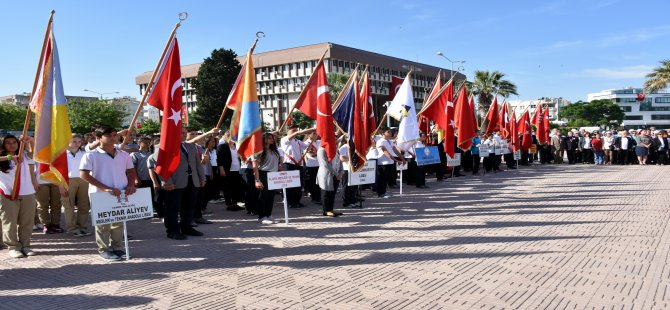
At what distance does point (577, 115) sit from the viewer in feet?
360

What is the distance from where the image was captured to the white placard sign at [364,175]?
11.2 metres

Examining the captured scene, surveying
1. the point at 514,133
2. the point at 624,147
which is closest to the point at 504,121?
the point at 514,133

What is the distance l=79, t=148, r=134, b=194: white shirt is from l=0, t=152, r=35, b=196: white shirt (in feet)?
3.83

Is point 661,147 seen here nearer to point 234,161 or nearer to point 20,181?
point 234,161

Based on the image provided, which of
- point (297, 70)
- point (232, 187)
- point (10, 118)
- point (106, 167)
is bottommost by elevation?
point (232, 187)

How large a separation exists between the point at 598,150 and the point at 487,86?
74.2 feet

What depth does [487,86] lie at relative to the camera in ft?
154

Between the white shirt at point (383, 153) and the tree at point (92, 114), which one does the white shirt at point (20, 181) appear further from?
the tree at point (92, 114)

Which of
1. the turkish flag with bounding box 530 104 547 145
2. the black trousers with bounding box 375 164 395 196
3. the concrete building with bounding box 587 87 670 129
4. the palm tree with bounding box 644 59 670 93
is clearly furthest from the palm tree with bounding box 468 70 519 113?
the concrete building with bounding box 587 87 670 129

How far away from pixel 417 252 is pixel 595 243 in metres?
2.74

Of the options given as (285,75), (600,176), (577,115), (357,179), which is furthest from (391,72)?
(357,179)

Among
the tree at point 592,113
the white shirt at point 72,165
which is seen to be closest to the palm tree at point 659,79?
the white shirt at point 72,165

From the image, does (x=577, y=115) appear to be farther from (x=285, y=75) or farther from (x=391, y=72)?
(x=285, y=75)

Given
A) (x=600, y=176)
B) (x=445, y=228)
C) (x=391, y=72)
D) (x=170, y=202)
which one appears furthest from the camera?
(x=391, y=72)
